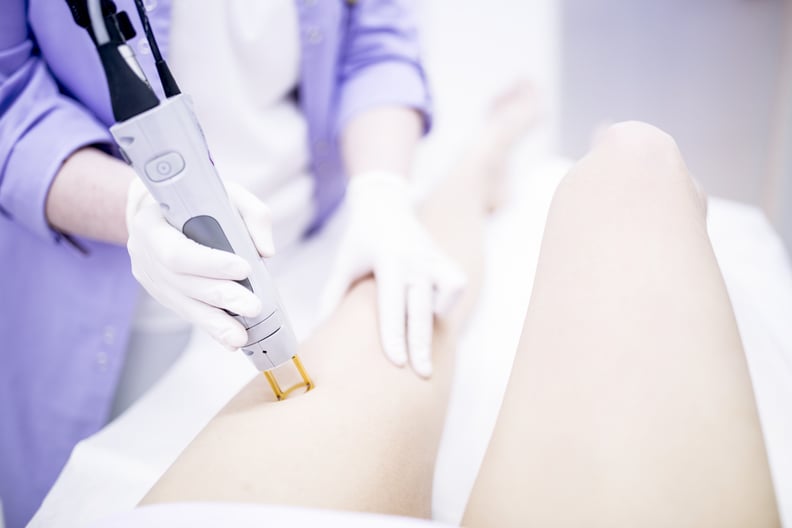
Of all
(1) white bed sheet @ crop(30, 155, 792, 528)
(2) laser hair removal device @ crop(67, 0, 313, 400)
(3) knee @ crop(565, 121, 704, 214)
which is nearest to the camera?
(2) laser hair removal device @ crop(67, 0, 313, 400)

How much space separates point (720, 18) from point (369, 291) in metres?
0.77

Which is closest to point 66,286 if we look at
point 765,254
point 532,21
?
point 765,254

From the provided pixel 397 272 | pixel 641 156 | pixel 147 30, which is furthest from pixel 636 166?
pixel 147 30

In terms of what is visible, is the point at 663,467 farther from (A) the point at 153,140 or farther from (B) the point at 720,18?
(B) the point at 720,18

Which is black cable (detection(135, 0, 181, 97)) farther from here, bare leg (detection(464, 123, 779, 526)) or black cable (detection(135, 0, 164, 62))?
bare leg (detection(464, 123, 779, 526))

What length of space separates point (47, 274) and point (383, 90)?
1.80 ft

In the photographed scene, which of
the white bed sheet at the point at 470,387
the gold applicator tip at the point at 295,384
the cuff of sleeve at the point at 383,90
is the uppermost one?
the cuff of sleeve at the point at 383,90

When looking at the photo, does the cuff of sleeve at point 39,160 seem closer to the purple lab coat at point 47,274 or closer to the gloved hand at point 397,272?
the purple lab coat at point 47,274

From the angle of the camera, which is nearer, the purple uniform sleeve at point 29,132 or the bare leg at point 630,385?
the bare leg at point 630,385

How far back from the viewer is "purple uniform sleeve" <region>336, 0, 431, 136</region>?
2.95 feet

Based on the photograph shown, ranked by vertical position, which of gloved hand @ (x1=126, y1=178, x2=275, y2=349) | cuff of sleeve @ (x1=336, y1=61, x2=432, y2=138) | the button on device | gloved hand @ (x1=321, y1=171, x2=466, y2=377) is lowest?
gloved hand @ (x1=321, y1=171, x2=466, y2=377)

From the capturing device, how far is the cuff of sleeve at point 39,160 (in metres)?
0.57

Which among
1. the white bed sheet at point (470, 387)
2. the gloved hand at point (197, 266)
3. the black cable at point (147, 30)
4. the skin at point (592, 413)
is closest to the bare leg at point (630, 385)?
the skin at point (592, 413)

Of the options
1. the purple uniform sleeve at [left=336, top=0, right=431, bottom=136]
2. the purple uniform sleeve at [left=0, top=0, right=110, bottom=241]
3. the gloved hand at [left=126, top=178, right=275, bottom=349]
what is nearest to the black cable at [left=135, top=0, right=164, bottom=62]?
the gloved hand at [left=126, top=178, right=275, bottom=349]
